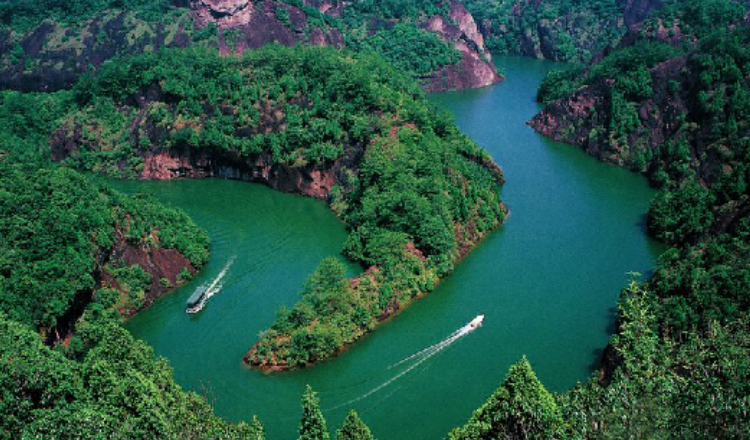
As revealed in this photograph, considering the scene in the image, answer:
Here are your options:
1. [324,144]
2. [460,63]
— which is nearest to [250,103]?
[324,144]

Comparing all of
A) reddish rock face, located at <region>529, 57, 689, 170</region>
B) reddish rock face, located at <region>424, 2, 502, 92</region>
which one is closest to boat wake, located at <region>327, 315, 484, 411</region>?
reddish rock face, located at <region>529, 57, 689, 170</region>

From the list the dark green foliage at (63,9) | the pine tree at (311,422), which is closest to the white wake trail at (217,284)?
the pine tree at (311,422)

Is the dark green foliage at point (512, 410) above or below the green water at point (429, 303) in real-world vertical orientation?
above

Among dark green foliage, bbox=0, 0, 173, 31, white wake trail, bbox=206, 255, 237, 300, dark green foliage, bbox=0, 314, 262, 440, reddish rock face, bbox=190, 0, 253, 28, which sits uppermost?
dark green foliage, bbox=0, 314, 262, 440

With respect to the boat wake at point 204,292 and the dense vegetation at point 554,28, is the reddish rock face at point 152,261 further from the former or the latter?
the dense vegetation at point 554,28

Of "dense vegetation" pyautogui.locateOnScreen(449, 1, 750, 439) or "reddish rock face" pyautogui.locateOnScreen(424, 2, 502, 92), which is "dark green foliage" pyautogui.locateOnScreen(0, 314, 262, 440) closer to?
"dense vegetation" pyautogui.locateOnScreen(449, 1, 750, 439)

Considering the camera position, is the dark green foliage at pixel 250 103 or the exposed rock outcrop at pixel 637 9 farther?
the exposed rock outcrop at pixel 637 9

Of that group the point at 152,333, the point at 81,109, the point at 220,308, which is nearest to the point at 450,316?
the point at 220,308
